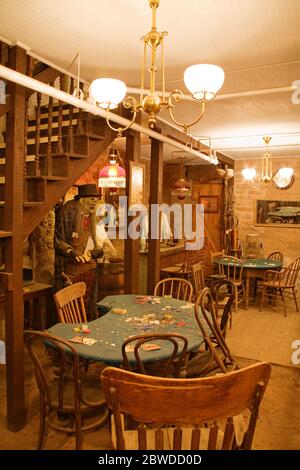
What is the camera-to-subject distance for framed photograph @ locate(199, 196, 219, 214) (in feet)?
28.0

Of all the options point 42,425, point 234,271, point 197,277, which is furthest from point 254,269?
point 42,425

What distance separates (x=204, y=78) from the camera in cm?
193

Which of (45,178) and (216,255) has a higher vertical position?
(45,178)

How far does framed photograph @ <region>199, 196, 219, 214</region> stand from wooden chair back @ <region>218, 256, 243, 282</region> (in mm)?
2277

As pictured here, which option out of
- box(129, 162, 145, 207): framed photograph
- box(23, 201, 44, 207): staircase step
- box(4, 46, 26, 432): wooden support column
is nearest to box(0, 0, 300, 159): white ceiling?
box(4, 46, 26, 432): wooden support column

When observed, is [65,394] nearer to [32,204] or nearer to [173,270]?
[32,204]

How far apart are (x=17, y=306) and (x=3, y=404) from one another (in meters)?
0.98

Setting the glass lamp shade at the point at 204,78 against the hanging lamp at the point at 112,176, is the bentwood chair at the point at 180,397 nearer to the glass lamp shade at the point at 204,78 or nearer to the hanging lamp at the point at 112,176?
the glass lamp shade at the point at 204,78

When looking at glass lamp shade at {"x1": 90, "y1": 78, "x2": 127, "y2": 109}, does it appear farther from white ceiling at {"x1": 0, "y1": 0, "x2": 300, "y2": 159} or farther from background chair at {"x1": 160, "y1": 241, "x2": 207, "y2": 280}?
background chair at {"x1": 160, "y1": 241, "x2": 207, "y2": 280}

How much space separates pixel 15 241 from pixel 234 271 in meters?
4.08

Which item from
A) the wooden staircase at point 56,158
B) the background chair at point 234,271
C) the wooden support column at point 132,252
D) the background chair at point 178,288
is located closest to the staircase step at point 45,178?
the wooden staircase at point 56,158

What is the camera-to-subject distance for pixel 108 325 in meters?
2.86

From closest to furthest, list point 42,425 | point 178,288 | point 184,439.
→ point 184,439
point 42,425
point 178,288

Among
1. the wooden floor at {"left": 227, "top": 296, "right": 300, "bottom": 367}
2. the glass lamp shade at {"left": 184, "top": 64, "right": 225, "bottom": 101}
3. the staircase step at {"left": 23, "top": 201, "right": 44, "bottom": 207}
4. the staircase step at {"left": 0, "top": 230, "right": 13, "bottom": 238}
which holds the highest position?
the glass lamp shade at {"left": 184, "top": 64, "right": 225, "bottom": 101}
